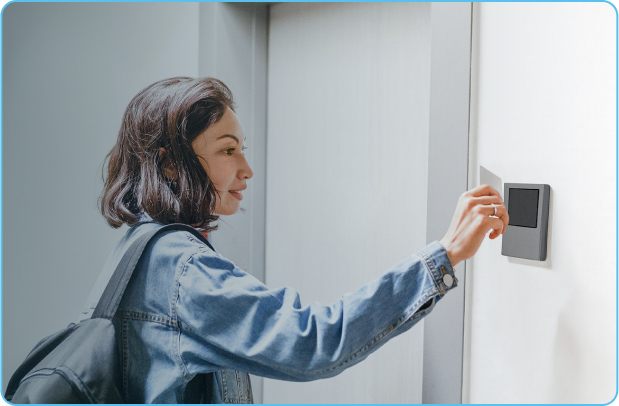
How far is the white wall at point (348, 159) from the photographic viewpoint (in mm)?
1002

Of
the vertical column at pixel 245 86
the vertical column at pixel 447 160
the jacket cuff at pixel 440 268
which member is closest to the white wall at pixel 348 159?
the vertical column at pixel 245 86

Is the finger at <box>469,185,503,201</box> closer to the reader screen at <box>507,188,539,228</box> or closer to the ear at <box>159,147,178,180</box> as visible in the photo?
the reader screen at <box>507,188,539,228</box>

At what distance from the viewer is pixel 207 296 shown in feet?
1.79

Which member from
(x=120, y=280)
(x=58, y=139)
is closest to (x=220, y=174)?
(x=120, y=280)

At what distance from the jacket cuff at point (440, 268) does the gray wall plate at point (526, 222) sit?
0.49ft

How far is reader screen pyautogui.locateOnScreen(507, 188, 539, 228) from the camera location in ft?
1.99

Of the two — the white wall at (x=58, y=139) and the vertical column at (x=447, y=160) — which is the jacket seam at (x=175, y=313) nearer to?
the vertical column at (x=447, y=160)

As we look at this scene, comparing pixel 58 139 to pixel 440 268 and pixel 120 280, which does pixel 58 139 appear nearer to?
pixel 120 280

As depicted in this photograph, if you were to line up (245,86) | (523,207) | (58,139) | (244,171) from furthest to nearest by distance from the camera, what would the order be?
(58,139), (245,86), (244,171), (523,207)

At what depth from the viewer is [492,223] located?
1.83ft

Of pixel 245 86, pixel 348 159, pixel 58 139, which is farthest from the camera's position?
pixel 58 139

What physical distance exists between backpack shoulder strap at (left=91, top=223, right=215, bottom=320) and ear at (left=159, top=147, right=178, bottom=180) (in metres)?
0.14

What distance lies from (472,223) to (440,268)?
0.07 meters

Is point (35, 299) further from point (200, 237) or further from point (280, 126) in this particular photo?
point (200, 237)
